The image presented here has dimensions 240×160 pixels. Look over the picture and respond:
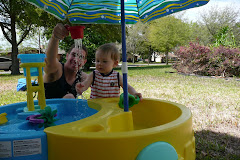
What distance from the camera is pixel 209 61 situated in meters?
10.9

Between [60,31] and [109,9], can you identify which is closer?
[60,31]

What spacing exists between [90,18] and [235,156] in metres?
2.27

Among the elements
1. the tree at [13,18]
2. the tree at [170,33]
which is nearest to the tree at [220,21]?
the tree at [170,33]

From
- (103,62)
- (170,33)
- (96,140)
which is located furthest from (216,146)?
(170,33)

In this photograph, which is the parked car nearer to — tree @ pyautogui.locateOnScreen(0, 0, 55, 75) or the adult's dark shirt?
tree @ pyautogui.locateOnScreen(0, 0, 55, 75)

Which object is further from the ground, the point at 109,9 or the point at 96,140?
the point at 109,9

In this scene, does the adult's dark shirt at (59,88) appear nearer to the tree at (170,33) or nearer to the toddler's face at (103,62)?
the toddler's face at (103,62)

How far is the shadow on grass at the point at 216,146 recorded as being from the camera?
2266 millimetres

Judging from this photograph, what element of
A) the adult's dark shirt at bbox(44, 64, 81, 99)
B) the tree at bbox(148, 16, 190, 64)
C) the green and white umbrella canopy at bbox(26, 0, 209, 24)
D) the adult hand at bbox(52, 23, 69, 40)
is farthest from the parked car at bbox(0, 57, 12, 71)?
the adult hand at bbox(52, 23, 69, 40)

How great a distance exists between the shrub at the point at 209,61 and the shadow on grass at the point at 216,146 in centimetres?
818

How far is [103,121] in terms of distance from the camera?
161cm

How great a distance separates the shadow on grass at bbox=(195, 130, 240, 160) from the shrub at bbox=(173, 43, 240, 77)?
8.18 m

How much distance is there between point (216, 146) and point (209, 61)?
30.4 feet

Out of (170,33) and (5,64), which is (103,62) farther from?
(170,33)
